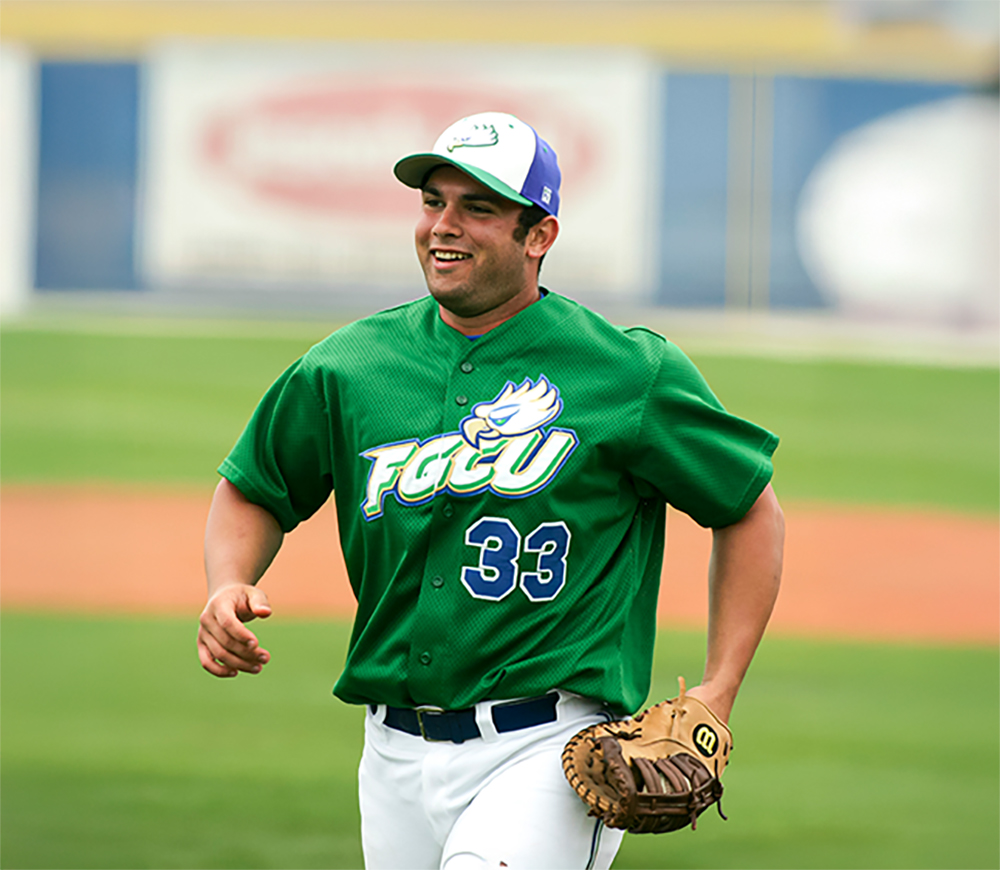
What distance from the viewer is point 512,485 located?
2777 mm

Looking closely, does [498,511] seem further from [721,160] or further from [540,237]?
[721,160]

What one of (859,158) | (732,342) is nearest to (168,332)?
(732,342)

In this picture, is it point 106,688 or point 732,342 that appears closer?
point 106,688

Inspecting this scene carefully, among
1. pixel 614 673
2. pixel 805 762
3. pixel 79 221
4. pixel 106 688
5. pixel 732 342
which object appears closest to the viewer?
pixel 614 673

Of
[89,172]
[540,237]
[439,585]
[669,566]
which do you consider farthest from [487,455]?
[89,172]

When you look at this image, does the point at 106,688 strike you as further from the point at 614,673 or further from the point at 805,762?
the point at 614,673

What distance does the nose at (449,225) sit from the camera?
2.83m

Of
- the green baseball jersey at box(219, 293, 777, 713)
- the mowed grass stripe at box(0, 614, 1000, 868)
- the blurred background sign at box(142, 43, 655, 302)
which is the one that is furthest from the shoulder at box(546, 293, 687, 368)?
the blurred background sign at box(142, 43, 655, 302)

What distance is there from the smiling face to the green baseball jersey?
10 centimetres

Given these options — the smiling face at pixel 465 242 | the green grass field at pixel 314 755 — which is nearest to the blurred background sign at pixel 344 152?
the green grass field at pixel 314 755

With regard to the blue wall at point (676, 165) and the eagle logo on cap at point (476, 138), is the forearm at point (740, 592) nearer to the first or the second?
the eagle logo on cap at point (476, 138)

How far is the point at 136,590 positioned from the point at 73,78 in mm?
15416

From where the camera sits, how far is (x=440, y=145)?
2.84m

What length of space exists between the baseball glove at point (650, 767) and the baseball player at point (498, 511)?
86mm
